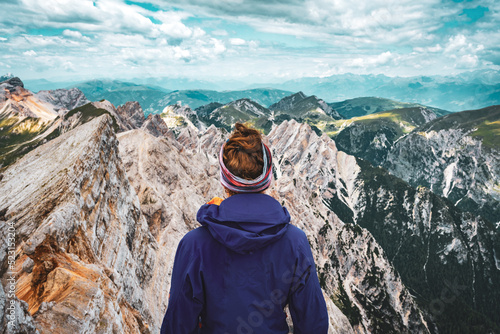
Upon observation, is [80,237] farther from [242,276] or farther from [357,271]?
[357,271]

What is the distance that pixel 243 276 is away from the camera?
385cm

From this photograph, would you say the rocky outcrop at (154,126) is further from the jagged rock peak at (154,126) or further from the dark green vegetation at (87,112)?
the dark green vegetation at (87,112)

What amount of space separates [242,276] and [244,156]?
75.0 inches

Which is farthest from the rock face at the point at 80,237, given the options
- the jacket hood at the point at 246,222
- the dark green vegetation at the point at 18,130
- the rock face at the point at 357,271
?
the dark green vegetation at the point at 18,130

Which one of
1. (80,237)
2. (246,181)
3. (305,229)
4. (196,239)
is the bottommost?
(305,229)

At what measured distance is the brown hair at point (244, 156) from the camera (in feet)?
14.0

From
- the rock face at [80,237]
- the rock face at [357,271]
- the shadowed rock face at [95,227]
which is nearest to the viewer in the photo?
the rock face at [80,237]

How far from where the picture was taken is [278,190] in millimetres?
128500

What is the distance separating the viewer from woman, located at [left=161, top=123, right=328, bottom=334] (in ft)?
12.3

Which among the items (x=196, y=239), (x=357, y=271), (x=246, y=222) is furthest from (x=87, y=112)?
(x=357, y=271)

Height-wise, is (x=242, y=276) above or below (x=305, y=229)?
above

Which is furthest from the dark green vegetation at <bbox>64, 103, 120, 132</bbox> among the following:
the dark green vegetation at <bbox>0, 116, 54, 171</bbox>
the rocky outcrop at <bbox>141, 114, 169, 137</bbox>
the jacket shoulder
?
the jacket shoulder

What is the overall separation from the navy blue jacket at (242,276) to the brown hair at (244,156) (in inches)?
17.4

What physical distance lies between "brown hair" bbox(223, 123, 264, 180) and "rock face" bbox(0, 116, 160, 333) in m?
7.97
